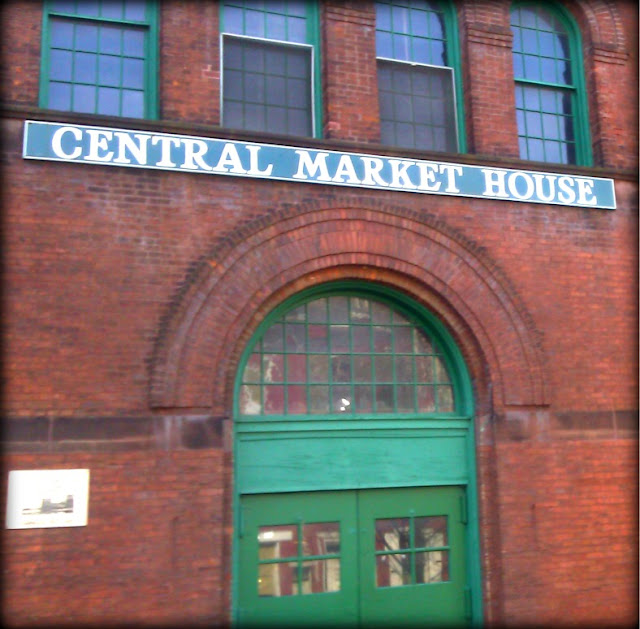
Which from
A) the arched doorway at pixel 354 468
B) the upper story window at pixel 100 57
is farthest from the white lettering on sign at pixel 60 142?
the arched doorway at pixel 354 468

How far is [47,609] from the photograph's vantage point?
662 cm

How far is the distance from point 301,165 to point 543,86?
3.90 meters

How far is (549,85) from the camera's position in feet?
31.6

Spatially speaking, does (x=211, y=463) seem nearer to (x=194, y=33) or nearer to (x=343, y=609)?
(x=343, y=609)

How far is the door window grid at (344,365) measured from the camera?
8.00 meters

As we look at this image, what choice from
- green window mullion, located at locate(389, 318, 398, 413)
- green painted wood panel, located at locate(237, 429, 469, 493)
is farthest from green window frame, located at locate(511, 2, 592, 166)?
green painted wood panel, located at locate(237, 429, 469, 493)

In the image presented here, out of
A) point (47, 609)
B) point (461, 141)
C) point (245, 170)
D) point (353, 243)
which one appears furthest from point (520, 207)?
point (47, 609)

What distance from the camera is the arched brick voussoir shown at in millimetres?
7363

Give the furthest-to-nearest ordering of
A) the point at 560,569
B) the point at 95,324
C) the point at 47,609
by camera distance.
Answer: the point at 560,569 → the point at 95,324 → the point at 47,609

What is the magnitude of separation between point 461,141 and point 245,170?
298 centimetres

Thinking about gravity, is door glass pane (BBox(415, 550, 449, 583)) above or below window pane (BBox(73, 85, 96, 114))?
below

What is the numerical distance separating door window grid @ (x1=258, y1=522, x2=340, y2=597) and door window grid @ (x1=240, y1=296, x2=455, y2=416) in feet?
4.27

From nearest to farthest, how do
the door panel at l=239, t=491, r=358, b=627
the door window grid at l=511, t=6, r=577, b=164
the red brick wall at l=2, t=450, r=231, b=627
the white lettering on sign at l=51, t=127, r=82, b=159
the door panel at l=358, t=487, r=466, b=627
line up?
the red brick wall at l=2, t=450, r=231, b=627 < the white lettering on sign at l=51, t=127, r=82, b=159 < the door panel at l=239, t=491, r=358, b=627 < the door panel at l=358, t=487, r=466, b=627 < the door window grid at l=511, t=6, r=577, b=164

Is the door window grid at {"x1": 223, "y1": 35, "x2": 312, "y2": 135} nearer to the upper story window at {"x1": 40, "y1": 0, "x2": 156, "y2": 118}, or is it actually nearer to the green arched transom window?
the upper story window at {"x1": 40, "y1": 0, "x2": 156, "y2": 118}
